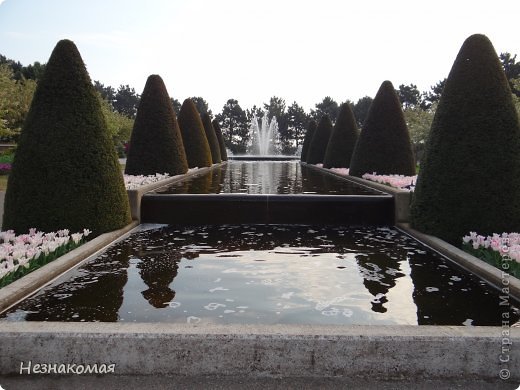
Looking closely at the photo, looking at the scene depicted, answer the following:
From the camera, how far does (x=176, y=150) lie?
57.5ft

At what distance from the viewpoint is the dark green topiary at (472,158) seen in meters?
7.34

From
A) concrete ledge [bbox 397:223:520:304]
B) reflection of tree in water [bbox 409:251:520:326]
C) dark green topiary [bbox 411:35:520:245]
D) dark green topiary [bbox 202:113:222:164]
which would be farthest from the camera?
dark green topiary [bbox 202:113:222:164]

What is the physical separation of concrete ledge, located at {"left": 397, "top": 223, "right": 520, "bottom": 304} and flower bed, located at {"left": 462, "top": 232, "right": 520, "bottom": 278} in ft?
0.36

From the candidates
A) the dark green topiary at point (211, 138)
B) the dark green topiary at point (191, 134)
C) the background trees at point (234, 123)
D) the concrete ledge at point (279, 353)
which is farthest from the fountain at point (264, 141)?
the concrete ledge at point (279, 353)

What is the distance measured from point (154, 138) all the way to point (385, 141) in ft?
25.3

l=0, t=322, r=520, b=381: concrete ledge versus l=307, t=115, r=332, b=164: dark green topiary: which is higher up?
l=307, t=115, r=332, b=164: dark green topiary

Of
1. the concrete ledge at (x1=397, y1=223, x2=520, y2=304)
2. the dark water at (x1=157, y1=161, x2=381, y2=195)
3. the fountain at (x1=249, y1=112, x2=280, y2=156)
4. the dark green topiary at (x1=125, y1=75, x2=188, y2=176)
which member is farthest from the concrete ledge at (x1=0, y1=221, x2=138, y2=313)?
the fountain at (x1=249, y1=112, x2=280, y2=156)

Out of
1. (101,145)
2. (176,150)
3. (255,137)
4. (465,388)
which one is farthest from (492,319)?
(255,137)

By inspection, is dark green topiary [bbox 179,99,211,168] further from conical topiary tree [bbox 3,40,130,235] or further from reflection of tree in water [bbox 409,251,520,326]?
reflection of tree in water [bbox 409,251,520,326]

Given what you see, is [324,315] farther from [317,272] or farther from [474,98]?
[474,98]

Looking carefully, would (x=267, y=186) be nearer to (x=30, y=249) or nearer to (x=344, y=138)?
(x=30, y=249)

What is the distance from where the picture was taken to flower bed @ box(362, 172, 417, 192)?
40.5 ft

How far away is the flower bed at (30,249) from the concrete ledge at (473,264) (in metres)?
5.22

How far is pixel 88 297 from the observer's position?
5.12 meters
